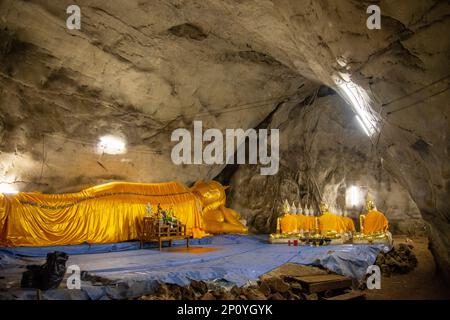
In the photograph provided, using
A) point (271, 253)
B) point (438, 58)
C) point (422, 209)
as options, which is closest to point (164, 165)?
point (271, 253)

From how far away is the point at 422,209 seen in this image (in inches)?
187

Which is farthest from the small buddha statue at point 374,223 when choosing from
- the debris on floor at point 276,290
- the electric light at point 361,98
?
the debris on floor at point 276,290

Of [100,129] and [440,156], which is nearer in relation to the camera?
[440,156]

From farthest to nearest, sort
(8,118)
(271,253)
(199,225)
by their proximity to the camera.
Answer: (199,225)
(8,118)
(271,253)

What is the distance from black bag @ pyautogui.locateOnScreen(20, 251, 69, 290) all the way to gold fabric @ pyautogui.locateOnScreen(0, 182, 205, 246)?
2.92 m

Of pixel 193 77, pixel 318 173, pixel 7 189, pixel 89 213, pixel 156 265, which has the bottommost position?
pixel 156 265

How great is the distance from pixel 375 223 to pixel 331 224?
125 centimetres

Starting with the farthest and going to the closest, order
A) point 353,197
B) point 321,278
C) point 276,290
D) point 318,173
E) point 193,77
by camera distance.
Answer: point 318,173
point 353,197
point 193,77
point 321,278
point 276,290

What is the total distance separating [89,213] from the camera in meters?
7.05

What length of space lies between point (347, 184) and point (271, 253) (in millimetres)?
5631

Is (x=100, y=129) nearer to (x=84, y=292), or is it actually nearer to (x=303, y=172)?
(x=84, y=292)

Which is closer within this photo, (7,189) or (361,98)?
(361,98)

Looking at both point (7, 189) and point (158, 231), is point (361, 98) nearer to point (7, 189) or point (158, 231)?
point (158, 231)

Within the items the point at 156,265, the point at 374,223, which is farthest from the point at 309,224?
the point at 156,265
